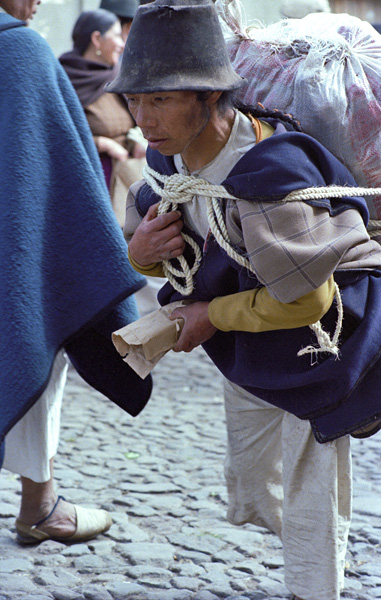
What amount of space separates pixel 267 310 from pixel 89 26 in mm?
4222

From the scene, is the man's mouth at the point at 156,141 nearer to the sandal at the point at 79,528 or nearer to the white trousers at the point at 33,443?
the white trousers at the point at 33,443

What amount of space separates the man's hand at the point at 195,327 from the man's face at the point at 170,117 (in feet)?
1.53

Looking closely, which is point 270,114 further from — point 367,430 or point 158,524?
point 158,524

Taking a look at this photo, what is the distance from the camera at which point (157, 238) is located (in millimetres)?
2432

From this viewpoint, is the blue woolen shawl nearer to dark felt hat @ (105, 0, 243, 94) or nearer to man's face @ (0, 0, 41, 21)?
man's face @ (0, 0, 41, 21)

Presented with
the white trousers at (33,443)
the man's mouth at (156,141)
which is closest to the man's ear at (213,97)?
the man's mouth at (156,141)

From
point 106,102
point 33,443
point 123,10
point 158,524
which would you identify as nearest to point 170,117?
point 33,443

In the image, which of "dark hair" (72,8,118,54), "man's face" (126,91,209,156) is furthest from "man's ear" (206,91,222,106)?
"dark hair" (72,8,118,54)

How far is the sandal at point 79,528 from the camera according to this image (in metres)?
3.22

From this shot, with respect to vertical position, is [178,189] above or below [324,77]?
below

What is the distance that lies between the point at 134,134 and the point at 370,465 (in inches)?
117

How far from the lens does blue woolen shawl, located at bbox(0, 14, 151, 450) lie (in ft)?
9.23

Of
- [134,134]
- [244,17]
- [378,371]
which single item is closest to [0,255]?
[244,17]

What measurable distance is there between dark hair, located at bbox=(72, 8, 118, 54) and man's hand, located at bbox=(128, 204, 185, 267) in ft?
12.2
